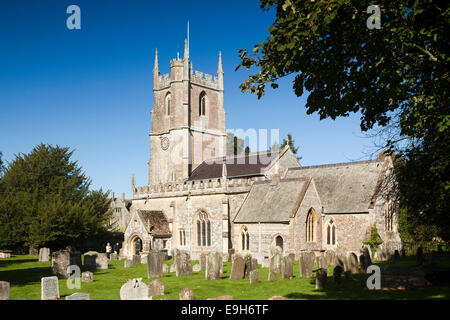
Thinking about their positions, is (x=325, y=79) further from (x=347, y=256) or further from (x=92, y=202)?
(x=92, y=202)

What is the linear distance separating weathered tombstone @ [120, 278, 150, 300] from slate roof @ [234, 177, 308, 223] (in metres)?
16.5

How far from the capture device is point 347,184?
30.1 meters

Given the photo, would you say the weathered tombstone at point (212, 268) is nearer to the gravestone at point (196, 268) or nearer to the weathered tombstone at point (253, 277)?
the weathered tombstone at point (253, 277)

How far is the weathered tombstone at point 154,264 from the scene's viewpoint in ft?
64.2

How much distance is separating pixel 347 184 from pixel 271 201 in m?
5.83

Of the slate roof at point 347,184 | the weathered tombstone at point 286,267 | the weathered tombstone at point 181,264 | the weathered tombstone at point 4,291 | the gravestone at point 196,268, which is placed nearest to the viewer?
the weathered tombstone at point 4,291

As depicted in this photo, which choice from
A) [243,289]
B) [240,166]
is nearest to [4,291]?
[243,289]

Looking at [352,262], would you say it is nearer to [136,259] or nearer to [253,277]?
[253,277]

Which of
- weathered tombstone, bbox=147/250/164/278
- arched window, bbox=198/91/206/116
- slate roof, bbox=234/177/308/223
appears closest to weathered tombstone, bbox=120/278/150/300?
weathered tombstone, bbox=147/250/164/278

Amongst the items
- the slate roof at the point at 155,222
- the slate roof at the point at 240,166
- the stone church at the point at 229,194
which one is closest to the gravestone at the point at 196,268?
the stone church at the point at 229,194

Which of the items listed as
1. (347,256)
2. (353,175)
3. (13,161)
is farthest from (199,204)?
(13,161)

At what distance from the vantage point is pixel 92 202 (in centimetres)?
3700

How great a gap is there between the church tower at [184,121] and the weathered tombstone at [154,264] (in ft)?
66.7

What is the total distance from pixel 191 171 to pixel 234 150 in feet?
72.3
